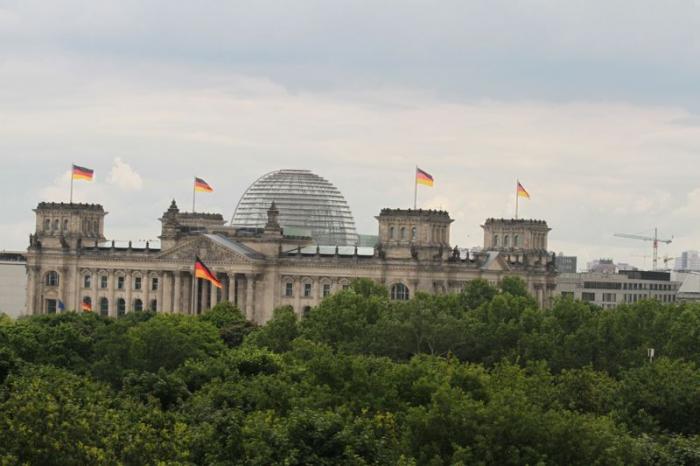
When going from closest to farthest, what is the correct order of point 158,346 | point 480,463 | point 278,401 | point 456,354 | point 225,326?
point 480,463, point 278,401, point 158,346, point 456,354, point 225,326

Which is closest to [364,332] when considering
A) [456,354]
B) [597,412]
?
[456,354]

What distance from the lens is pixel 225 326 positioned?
19162 centimetres

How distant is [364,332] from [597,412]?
2295 inches

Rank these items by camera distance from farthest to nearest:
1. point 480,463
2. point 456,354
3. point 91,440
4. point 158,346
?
point 456,354 → point 158,346 → point 480,463 → point 91,440

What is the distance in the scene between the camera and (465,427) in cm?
9244

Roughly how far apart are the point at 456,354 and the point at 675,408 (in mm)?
59999

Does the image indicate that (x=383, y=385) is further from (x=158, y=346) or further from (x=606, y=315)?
(x=606, y=315)

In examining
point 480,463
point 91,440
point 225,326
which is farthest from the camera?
point 225,326

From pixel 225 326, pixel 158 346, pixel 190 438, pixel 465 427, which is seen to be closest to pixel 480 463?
pixel 465 427

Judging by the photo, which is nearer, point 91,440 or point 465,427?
point 91,440

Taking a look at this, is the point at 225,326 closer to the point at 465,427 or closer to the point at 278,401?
the point at 278,401

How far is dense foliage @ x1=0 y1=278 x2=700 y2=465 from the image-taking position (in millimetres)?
88438

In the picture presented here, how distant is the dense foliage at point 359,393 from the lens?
290 feet

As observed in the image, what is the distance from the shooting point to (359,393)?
112312 millimetres
